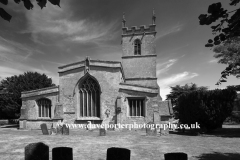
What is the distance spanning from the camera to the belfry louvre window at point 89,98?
20359 millimetres

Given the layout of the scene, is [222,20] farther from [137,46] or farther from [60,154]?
[137,46]

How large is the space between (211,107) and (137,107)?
757cm

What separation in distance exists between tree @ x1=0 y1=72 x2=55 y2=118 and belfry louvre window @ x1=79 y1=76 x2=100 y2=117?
42.3ft

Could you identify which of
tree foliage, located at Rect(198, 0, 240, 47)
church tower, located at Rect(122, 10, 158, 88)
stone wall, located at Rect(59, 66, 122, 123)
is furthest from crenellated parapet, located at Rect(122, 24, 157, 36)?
tree foliage, located at Rect(198, 0, 240, 47)

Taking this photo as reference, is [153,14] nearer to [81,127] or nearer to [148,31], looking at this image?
[148,31]

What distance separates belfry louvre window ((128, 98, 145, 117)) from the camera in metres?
19.3

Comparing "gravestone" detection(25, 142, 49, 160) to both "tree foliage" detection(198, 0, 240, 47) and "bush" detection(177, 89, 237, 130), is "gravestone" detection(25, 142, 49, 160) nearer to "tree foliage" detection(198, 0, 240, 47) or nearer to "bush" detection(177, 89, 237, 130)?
"tree foliage" detection(198, 0, 240, 47)

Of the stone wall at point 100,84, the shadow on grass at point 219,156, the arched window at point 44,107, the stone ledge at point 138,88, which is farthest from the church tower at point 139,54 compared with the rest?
the shadow on grass at point 219,156

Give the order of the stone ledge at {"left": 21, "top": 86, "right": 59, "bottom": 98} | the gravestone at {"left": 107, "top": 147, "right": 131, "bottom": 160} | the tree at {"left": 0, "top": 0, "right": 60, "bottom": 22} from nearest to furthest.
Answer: the tree at {"left": 0, "top": 0, "right": 60, "bottom": 22}, the gravestone at {"left": 107, "top": 147, "right": 131, "bottom": 160}, the stone ledge at {"left": 21, "top": 86, "right": 59, "bottom": 98}

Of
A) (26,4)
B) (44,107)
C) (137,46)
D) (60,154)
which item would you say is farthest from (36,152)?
(137,46)

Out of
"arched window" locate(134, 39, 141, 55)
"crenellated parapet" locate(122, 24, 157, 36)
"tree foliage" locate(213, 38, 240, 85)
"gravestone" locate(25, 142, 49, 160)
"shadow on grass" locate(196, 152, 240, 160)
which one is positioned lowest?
"shadow on grass" locate(196, 152, 240, 160)

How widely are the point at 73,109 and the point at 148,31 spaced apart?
19745mm

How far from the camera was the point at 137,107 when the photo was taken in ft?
63.7

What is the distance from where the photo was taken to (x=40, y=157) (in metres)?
3.14
